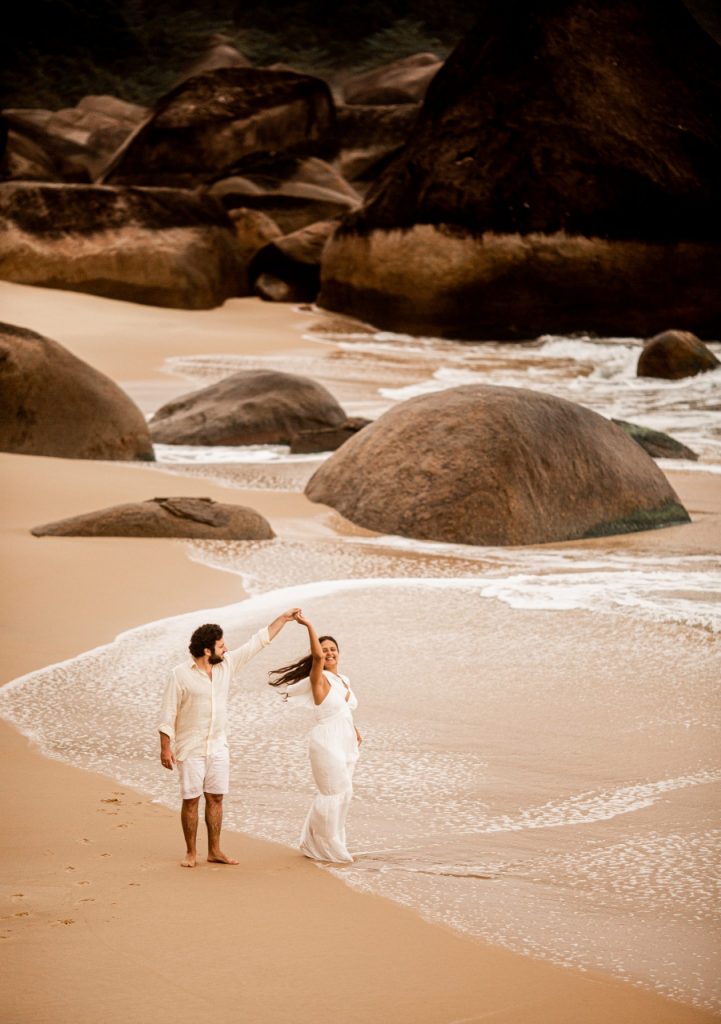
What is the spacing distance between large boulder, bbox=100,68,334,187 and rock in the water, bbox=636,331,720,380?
14.3 m

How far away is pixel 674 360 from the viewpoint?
1767 centimetres

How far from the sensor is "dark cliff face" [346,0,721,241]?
21328 mm

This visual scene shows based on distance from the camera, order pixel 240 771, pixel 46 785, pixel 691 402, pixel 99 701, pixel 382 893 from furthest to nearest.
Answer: pixel 691 402, pixel 99 701, pixel 240 771, pixel 46 785, pixel 382 893

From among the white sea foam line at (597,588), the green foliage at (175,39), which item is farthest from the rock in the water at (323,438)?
the green foliage at (175,39)

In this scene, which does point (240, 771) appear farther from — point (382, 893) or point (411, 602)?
point (411, 602)

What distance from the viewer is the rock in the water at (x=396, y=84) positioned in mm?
45688

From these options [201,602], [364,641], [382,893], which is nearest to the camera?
[382,893]

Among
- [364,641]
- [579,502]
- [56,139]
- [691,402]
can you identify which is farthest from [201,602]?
[56,139]

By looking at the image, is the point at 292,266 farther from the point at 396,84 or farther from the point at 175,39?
the point at 175,39

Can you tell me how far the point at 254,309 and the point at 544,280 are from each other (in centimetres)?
473

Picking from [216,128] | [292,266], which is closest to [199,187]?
[216,128]

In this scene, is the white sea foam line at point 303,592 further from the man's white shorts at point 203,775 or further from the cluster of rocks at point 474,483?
Answer: the man's white shorts at point 203,775

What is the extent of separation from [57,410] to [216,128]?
877 inches

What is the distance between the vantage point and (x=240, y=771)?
4.57 metres
